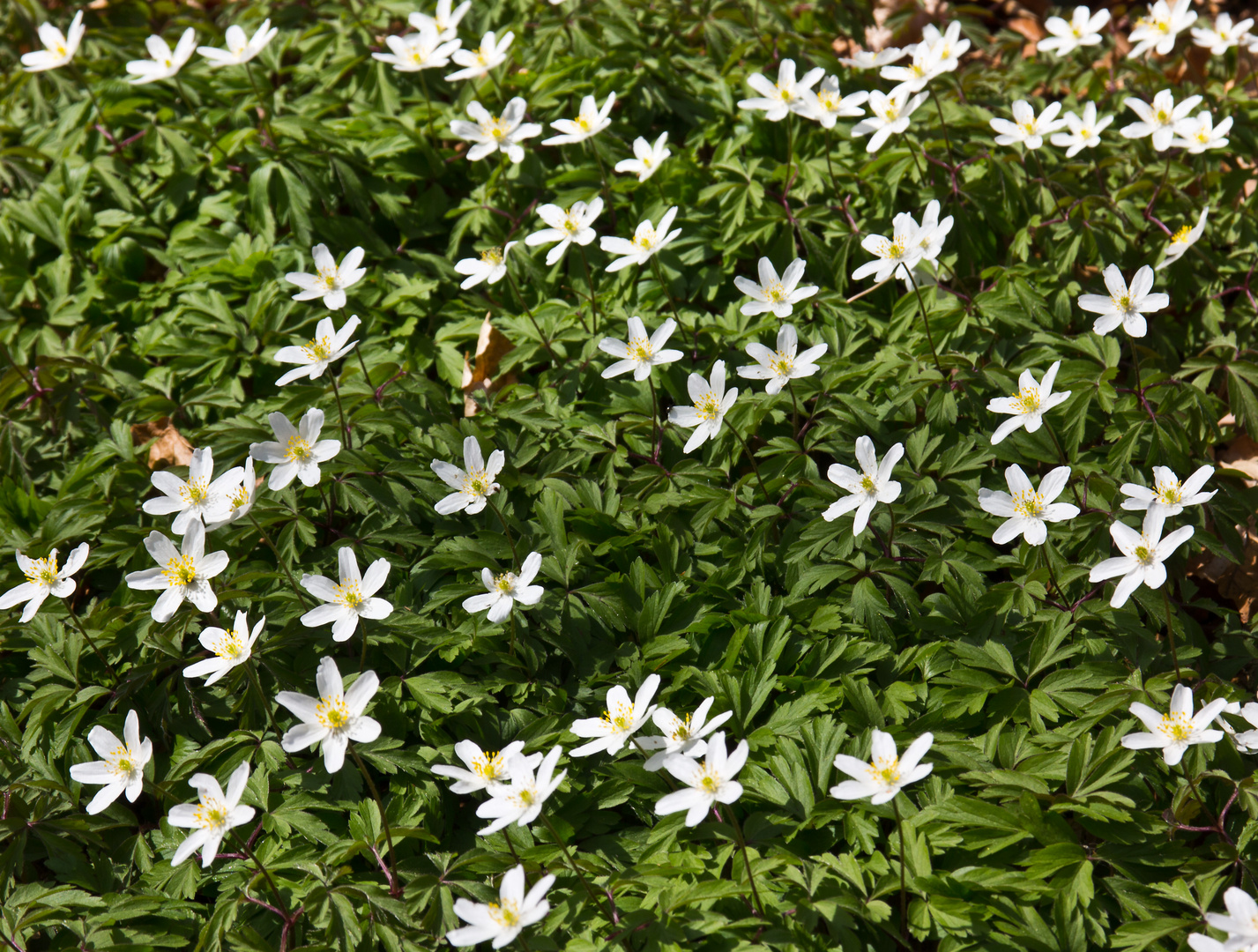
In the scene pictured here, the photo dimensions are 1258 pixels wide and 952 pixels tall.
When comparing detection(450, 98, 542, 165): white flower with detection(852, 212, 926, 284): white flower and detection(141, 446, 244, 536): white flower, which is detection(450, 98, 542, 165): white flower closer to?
detection(852, 212, 926, 284): white flower

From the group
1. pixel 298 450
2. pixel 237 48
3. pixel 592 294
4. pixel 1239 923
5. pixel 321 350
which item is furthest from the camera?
pixel 237 48

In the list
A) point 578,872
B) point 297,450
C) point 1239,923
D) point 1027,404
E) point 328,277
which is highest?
point 328,277

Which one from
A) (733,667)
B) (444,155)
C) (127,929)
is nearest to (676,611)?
(733,667)

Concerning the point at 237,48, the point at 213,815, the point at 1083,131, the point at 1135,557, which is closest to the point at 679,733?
the point at 213,815

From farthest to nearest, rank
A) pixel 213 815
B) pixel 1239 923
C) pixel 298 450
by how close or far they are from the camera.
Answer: pixel 298 450 → pixel 213 815 → pixel 1239 923

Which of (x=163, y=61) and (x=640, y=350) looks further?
(x=163, y=61)

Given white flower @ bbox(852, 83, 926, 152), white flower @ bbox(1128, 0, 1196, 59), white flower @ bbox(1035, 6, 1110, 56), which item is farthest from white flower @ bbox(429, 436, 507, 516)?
white flower @ bbox(1128, 0, 1196, 59)

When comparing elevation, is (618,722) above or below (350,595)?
below

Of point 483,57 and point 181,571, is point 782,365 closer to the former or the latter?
point 181,571
